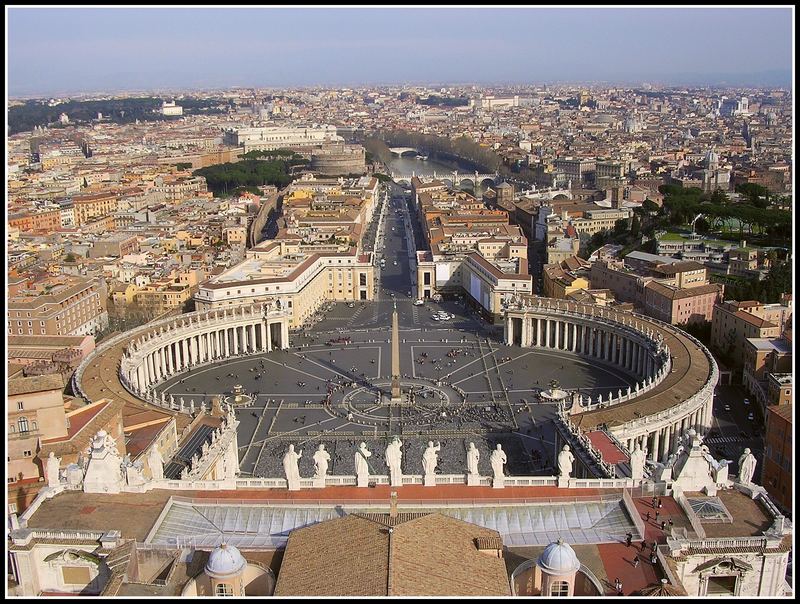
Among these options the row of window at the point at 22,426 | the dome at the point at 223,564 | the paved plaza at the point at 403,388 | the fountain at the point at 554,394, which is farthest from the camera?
the fountain at the point at 554,394

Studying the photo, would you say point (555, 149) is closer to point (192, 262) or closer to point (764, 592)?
point (192, 262)

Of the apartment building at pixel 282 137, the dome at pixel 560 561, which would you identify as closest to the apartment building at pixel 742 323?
the dome at pixel 560 561

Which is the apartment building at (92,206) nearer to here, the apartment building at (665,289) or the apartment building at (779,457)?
the apartment building at (665,289)

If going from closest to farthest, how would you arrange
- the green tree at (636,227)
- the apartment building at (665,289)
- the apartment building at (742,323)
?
the apartment building at (742,323)
the apartment building at (665,289)
the green tree at (636,227)

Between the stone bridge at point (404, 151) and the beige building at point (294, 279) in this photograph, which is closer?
the beige building at point (294, 279)

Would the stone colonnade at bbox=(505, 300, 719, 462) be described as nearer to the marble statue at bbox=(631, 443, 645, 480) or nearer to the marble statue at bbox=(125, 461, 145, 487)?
the marble statue at bbox=(631, 443, 645, 480)

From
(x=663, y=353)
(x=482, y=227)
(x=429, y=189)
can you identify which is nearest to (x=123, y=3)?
(x=663, y=353)
